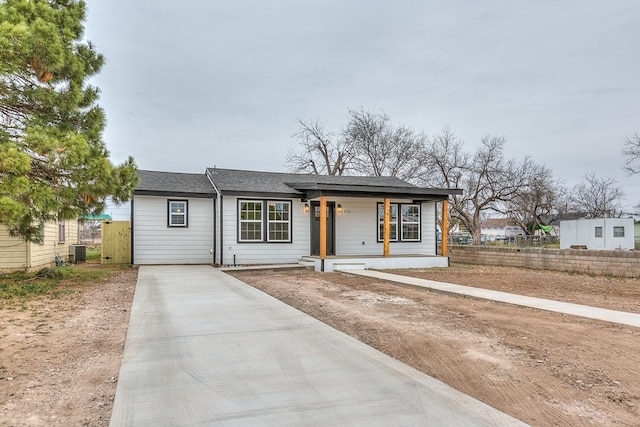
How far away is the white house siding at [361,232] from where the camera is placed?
15930 mm

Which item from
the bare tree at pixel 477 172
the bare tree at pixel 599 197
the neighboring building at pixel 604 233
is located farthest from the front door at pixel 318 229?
the bare tree at pixel 599 197

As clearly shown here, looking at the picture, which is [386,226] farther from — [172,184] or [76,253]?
[76,253]

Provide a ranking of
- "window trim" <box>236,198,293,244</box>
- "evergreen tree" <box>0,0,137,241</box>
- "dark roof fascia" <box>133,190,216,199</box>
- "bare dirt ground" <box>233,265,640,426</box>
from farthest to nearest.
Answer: "window trim" <box>236,198,293,244</box> → "dark roof fascia" <box>133,190,216,199</box> → "evergreen tree" <box>0,0,137,241</box> → "bare dirt ground" <box>233,265,640,426</box>

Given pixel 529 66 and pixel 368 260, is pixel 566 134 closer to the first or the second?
pixel 529 66

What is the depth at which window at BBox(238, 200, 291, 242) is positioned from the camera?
14.4 meters

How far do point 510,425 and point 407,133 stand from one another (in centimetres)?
2934

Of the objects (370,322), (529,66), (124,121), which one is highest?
(529,66)

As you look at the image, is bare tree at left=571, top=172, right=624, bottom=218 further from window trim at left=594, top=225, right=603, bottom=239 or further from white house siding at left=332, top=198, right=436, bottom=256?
white house siding at left=332, top=198, right=436, bottom=256

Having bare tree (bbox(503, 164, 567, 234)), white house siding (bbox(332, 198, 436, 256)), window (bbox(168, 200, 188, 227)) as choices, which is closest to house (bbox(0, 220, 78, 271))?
window (bbox(168, 200, 188, 227))

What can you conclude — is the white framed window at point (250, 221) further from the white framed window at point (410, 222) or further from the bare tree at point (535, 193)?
the bare tree at point (535, 193)

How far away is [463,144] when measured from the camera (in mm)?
28234

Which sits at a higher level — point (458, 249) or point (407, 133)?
point (407, 133)

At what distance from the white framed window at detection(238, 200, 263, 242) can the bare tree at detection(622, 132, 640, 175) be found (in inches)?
1026

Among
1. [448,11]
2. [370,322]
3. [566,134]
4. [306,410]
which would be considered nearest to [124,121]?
[448,11]
